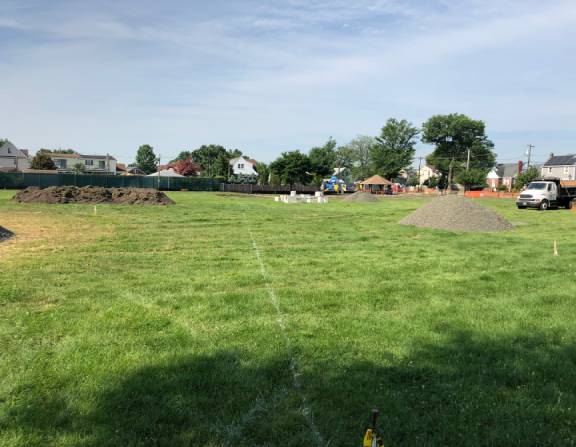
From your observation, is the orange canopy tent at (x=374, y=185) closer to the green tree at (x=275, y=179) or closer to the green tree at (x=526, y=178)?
the green tree at (x=275, y=179)

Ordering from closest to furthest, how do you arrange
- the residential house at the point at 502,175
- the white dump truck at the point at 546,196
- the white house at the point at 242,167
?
the white dump truck at the point at 546,196 → the white house at the point at 242,167 → the residential house at the point at 502,175

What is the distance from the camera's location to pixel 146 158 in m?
153

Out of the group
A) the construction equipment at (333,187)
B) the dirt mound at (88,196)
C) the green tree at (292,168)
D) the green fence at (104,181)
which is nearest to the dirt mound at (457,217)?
the dirt mound at (88,196)

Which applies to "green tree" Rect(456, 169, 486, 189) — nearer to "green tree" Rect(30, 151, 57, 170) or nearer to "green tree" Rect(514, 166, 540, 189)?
"green tree" Rect(514, 166, 540, 189)

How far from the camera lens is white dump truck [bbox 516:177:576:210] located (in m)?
33.0

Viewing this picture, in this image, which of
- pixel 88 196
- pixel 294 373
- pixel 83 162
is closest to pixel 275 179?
pixel 88 196

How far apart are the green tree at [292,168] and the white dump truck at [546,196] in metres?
45.5

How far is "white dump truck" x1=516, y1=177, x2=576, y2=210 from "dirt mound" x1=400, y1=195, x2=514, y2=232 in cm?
1526

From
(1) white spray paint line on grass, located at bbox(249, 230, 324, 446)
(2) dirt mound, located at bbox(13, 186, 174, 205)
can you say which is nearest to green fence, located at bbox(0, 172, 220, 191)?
(2) dirt mound, located at bbox(13, 186, 174, 205)

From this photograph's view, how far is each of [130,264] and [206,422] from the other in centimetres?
725

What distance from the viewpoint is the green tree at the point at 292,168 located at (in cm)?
7625

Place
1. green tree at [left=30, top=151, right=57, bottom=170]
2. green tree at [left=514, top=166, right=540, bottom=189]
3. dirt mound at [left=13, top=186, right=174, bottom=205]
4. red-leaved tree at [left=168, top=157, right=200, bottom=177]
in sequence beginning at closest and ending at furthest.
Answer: dirt mound at [left=13, top=186, right=174, bottom=205] < green tree at [left=514, top=166, right=540, bottom=189] < green tree at [left=30, top=151, right=57, bottom=170] < red-leaved tree at [left=168, top=157, right=200, bottom=177]

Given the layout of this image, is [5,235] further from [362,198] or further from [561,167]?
[561,167]

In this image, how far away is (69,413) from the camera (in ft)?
12.7
